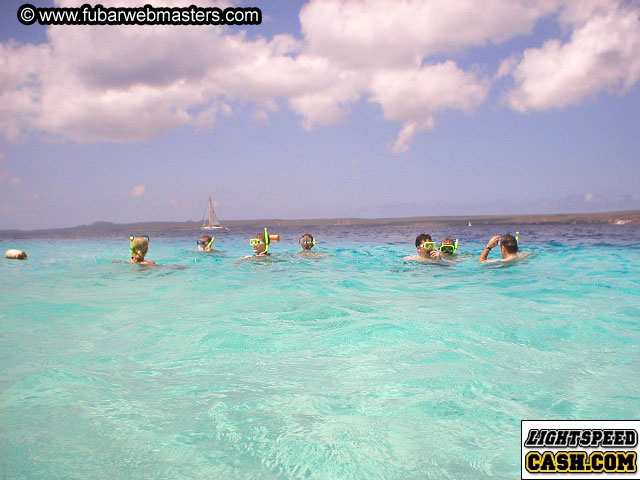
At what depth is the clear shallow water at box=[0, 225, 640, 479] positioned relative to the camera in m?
2.36

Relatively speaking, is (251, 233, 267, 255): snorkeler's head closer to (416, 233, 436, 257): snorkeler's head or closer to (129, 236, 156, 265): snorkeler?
(129, 236, 156, 265): snorkeler

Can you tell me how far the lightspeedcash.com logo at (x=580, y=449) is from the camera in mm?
2215

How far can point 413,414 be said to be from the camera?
9.39 ft

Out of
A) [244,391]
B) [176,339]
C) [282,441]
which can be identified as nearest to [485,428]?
[282,441]

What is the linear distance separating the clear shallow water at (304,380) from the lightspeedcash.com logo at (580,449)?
0.12m

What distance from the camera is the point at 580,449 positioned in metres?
2.37

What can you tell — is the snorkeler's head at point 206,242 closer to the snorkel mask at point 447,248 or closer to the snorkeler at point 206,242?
the snorkeler at point 206,242

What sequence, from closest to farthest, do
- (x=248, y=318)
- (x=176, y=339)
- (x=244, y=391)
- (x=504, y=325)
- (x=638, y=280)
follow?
(x=244, y=391) → (x=176, y=339) → (x=504, y=325) → (x=248, y=318) → (x=638, y=280)

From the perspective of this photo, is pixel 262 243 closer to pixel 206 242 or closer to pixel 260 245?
pixel 260 245

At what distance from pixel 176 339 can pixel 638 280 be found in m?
10.0

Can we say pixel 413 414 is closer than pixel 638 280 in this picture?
Yes

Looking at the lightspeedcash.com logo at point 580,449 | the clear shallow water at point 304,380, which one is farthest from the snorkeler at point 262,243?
the lightspeedcash.com logo at point 580,449

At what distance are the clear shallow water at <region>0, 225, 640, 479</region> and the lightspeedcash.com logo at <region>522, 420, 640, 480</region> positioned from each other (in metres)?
0.12

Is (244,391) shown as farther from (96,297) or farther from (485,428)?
(96,297)
